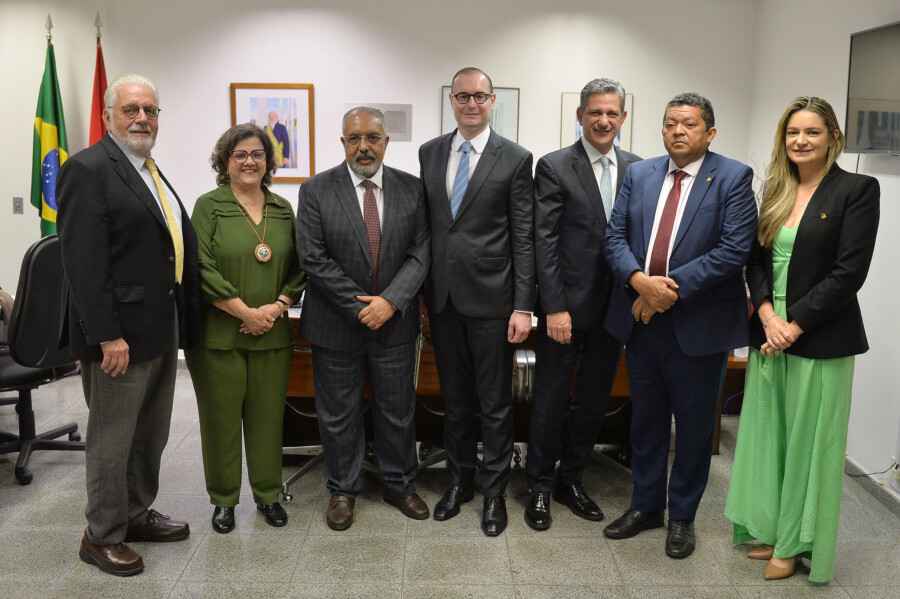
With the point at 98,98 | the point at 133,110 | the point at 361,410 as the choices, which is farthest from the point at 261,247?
the point at 98,98

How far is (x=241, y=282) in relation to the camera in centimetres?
291

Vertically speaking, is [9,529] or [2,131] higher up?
[2,131]

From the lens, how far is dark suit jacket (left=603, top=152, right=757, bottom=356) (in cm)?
266

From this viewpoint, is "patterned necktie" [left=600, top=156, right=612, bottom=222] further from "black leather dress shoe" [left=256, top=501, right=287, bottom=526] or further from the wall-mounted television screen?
"black leather dress shoe" [left=256, top=501, right=287, bottom=526]

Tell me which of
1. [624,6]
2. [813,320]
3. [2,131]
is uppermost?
[624,6]

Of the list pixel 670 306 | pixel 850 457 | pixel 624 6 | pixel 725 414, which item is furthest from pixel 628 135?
pixel 670 306

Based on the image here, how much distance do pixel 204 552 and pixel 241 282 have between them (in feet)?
3.36

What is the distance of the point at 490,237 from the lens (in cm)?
295

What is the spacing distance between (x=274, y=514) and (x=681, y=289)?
183 centimetres

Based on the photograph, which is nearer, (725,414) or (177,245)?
(177,245)

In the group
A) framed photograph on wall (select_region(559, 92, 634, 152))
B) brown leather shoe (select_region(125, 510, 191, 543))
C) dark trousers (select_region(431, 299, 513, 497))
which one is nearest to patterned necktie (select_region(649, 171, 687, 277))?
dark trousers (select_region(431, 299, 513, 497))

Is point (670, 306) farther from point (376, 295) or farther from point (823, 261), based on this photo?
point (376, 295)

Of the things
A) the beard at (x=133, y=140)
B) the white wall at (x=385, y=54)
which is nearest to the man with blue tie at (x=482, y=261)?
the beard at (x=133, y=140)

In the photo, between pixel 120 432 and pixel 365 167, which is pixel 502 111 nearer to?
pixel 365 167
